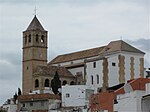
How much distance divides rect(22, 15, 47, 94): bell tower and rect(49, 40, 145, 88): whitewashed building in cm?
853

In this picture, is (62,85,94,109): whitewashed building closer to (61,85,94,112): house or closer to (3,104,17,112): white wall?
(61,85,94,112): house

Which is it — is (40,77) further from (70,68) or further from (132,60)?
(132,60)

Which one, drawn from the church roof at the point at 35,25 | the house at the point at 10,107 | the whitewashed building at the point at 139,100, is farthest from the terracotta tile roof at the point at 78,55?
the whitewashed building at the point at 139,100

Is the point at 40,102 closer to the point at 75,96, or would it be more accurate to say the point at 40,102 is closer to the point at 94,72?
the point at 75,96

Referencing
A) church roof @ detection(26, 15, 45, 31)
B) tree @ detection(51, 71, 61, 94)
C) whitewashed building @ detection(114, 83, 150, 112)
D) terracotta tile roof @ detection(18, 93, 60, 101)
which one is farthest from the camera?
church roof @ detection(26, 15, 45, 31)

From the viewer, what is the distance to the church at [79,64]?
77.2 meters

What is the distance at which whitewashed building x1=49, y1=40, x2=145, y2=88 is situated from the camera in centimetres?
7694

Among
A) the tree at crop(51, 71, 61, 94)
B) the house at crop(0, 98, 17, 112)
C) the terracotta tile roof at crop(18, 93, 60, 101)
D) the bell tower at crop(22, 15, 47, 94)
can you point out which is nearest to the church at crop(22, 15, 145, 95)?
the bell tower at crop(22, 15, 47, 94)

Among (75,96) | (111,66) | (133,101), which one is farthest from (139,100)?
(111,66)

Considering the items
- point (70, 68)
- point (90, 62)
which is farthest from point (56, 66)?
point (90, 62)

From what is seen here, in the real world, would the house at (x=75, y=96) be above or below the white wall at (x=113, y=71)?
below

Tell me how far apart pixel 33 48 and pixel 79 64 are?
9.13 meters

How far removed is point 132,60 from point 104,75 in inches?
215

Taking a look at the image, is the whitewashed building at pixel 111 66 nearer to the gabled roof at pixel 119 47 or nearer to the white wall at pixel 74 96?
the gabled roof at pixel 119 47
